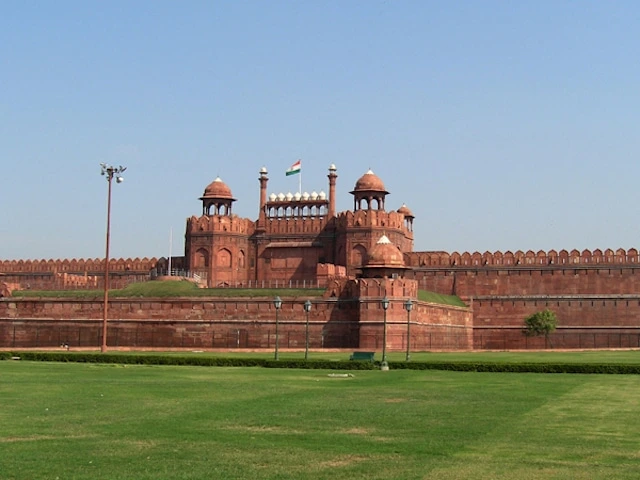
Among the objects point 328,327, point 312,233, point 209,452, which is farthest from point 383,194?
point 209,452

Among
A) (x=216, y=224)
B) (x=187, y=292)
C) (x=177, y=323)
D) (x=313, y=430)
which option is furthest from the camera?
(x=216, y=224)

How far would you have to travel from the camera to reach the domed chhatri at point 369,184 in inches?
2304

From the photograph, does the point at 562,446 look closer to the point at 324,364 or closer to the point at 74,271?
the point at 324,364

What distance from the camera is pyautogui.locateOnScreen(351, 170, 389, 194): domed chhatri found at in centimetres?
5853

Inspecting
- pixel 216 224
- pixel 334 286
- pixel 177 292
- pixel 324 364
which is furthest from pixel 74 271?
pixel 324 364

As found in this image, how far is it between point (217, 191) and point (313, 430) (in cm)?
4876

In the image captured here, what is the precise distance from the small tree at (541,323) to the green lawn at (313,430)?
3217 centimetres

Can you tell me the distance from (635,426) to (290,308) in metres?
36.4

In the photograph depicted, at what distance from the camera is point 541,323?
53062mm

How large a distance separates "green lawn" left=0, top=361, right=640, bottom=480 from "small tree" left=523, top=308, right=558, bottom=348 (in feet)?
106

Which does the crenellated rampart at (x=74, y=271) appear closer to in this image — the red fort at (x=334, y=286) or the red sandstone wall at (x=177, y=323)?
the red fort at (x=334, y=286)

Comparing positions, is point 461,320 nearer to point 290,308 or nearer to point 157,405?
point 290,308

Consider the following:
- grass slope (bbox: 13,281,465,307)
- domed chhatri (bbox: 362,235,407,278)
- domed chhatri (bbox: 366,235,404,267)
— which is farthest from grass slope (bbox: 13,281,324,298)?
domed chhatri (bbox: 366,235,404,267)

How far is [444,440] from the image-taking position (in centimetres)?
1209
